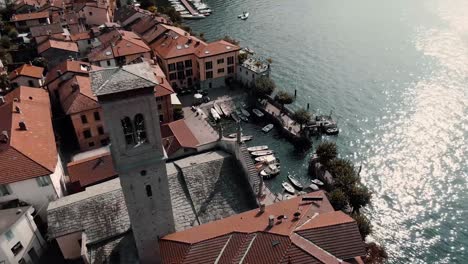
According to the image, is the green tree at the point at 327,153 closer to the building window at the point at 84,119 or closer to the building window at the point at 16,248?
the building window at the point at 84,119

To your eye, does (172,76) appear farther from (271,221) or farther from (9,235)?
(271,221)

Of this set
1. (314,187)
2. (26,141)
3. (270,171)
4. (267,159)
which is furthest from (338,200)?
(26,141)

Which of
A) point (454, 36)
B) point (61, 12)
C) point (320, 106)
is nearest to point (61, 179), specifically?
point (320, 106)

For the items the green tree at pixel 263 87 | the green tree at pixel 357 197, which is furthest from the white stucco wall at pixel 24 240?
the green tree at pixel 263 87

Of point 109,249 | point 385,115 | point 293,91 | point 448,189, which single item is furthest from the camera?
point 293,91

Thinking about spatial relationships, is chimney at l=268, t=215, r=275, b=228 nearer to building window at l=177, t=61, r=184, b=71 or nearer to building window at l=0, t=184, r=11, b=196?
building window at l=0, t=184, r=11, b=196

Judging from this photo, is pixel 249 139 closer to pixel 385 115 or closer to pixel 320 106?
pixel 320 106

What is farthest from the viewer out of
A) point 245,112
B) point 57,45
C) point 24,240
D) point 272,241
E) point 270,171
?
point 57,45

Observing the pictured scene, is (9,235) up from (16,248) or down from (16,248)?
up
